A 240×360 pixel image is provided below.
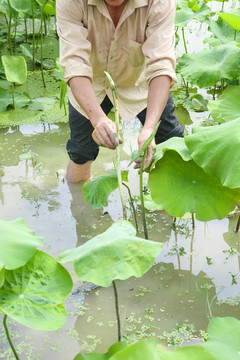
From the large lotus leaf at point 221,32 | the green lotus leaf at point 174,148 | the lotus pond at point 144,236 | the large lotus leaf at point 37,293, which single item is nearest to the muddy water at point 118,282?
the lotus pond at point 144,236

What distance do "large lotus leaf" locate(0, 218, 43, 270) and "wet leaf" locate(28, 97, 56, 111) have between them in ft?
6.40

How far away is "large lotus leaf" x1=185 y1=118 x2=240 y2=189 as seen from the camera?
159 centimetres

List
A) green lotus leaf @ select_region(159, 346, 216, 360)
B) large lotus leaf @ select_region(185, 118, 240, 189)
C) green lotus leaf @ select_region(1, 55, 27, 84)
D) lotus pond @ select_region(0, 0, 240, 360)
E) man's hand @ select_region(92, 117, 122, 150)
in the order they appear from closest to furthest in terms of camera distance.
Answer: green lotus leaf @ select_region(159, 346, 216, 360) → lotus pond @ select_region(0, 0, 240, 360) → large lotus leaf @ select_region(185, 118, 240, 189) → man's hand @ select_region(92, 117, 122, 150) → green lotus leaf @ select_region(1, 55, 27, 84)

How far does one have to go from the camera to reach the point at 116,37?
2066 millimetres

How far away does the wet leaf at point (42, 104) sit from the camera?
10.7ft

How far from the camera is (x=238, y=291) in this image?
1831 mm

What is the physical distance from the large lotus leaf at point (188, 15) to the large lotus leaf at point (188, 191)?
1.49 m

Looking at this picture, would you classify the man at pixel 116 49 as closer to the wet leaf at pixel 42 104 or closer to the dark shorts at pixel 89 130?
the dark shorts at pixel 89 130

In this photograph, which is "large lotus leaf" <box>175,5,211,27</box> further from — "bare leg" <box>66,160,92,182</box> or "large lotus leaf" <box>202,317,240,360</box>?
"large lotus leaf" <box>202,317,240,360</box>

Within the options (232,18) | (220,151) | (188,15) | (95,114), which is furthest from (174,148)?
(188,15)

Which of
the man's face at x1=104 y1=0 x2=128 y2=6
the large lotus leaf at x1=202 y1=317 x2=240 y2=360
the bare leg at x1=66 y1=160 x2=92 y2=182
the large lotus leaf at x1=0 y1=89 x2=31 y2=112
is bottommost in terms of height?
the large lotus leaf at x1=0 y1=89 x2=31 y2=112

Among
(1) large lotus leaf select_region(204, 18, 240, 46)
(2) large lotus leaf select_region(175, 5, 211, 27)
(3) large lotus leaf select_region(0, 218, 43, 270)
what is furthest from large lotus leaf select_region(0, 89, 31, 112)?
(3) large lotus leaf select_region(0, 218, 43, 270)

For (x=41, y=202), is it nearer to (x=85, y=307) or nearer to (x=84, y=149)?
(x=84, y=149)

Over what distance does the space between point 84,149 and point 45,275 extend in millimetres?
1102
